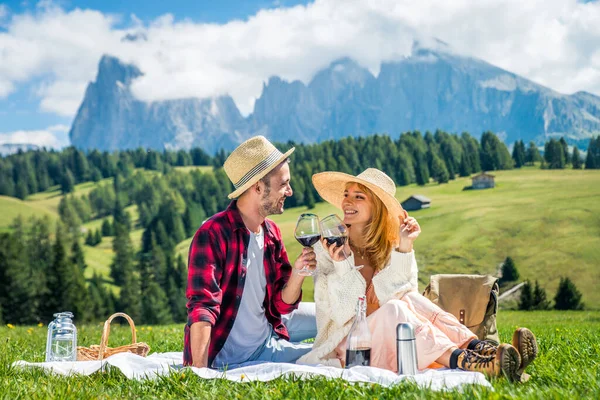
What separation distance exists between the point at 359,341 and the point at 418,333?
51 cm

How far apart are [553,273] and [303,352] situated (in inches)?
3097

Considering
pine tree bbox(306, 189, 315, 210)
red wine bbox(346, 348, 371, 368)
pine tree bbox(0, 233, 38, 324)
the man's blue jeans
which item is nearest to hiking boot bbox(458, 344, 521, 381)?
red wine bbox(346, 348, 371, 368)

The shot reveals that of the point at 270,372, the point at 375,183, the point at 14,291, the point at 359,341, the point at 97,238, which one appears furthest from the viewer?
the point at 97,238

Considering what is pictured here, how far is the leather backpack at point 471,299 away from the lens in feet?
20.8

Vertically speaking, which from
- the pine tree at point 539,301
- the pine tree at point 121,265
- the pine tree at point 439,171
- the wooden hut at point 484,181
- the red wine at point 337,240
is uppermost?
the pine tree at point 439,171

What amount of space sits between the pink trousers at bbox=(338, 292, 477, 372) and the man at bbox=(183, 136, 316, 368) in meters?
0.80

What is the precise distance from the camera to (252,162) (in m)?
5.70

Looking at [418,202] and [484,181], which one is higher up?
[484,181]

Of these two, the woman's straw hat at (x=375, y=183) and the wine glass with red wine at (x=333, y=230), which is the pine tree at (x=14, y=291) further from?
the wine glass with red wine at (x=333, y=230)

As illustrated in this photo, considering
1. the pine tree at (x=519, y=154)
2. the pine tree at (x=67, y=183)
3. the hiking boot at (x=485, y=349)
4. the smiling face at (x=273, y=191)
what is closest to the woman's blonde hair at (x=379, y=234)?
the smiling face at (x=273, y=191)

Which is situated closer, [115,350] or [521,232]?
[115,350]

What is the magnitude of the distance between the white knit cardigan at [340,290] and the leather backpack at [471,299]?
73 cm

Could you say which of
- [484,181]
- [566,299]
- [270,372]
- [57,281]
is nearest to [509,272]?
[566,299]

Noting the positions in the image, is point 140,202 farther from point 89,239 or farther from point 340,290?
point 340,290
